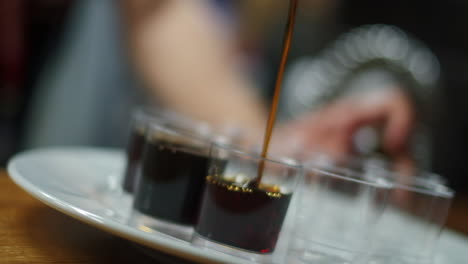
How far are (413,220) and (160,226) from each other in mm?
409

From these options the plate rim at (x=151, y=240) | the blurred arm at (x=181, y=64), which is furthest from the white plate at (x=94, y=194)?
the blurred arm at (x=181, y=64)

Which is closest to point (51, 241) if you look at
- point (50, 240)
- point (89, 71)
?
point (50, 240)

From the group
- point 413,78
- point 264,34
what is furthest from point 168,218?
point 264,34

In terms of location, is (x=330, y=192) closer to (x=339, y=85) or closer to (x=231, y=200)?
(x=231, y=200)

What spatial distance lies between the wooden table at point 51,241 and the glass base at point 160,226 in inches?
1.5

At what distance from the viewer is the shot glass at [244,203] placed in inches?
20.1

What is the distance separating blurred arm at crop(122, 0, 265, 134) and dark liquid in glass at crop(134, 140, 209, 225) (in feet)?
3.08

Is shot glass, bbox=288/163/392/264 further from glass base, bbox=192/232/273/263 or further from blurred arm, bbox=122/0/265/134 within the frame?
blurred arm, bbox=122/0/265/134

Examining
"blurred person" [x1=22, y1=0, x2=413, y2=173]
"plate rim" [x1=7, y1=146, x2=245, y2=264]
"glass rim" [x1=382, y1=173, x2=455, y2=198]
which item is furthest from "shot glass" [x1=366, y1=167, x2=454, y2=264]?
"blurred person" [x1=22, y1=0, x2=413, y2=173]

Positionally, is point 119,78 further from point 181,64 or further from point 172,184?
point 172,184

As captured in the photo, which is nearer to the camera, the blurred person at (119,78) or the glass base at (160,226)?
the glass base at (160,226)

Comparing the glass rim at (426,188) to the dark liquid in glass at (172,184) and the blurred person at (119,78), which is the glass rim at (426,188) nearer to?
the dark liquid in glass at (172,184)

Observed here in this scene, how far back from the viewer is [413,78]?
5.26 feet

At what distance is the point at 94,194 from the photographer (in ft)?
2.11
